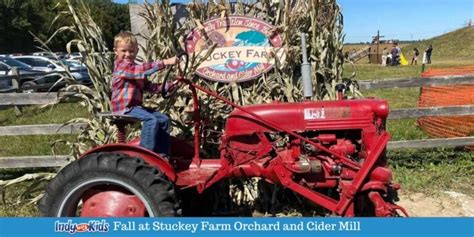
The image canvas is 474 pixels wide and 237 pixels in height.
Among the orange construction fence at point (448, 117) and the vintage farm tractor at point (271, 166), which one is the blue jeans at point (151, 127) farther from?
the orange construction fence at point (448, 117)

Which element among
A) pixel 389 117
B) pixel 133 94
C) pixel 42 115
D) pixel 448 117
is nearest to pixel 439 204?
pixel 389 117

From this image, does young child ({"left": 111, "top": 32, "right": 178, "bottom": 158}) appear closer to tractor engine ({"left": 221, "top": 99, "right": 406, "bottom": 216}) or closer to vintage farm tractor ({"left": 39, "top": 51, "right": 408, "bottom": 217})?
vintage farm tractor ({"left": 39, "top": 51, "right": 408, "bottom": 217})

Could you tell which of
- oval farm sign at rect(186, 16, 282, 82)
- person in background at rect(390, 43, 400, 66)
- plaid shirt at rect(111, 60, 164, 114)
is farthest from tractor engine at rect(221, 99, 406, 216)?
person in background at rect(390, 43, 400, 66)

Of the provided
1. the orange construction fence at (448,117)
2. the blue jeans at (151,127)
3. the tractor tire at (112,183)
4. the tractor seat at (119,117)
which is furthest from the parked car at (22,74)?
the tractor tire at (112,183)

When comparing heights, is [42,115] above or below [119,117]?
below

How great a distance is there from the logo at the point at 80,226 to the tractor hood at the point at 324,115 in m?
1.41

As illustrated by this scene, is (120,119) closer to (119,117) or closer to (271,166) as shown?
(119,117)

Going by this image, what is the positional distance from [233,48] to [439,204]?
2572 millimetres

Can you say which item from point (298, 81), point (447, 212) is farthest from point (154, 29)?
point (447, 212)

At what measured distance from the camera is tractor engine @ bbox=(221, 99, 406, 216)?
11.9 ft

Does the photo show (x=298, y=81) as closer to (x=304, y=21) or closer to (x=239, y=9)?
(x=304, y=21)

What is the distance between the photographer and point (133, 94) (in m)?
3.95

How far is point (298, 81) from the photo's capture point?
490 centimetres

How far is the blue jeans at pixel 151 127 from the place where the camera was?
3871mm
